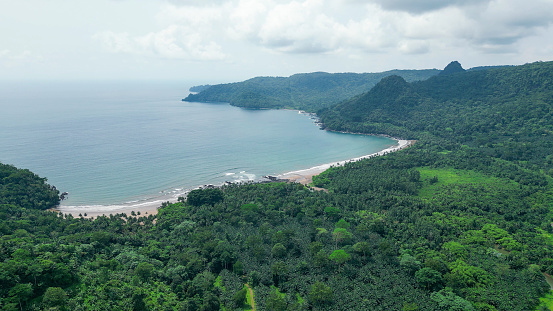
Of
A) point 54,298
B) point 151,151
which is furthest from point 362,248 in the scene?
point 151,151

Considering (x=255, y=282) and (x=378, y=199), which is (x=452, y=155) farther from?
(x=255, y=282)

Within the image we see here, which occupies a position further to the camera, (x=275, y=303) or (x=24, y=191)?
(x=24, y=191)

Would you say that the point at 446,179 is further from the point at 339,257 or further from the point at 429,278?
the point at 339,257

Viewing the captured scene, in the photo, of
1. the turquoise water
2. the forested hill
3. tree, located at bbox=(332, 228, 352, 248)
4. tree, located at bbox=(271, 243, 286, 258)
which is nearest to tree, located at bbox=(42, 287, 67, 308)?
tree, located at bbox=(271, 243, 286, 258)

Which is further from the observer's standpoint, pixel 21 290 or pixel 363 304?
pixel 363 304

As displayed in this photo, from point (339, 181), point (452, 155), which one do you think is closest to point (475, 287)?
point (339, 181)

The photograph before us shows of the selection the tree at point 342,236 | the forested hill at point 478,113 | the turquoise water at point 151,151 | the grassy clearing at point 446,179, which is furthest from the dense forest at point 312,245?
the forested hill at point 478,113
